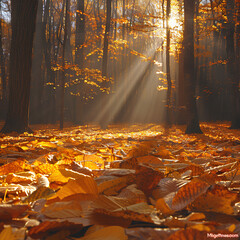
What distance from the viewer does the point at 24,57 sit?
666cm

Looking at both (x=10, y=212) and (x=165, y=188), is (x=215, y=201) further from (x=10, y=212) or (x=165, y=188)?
(x=10, y=212)

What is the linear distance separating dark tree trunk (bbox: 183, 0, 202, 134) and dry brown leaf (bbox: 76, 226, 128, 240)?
28.2ft

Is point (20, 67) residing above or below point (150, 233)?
above

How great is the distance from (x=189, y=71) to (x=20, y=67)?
5.32 metres

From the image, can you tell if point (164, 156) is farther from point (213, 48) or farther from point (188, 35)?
point (213, 48)

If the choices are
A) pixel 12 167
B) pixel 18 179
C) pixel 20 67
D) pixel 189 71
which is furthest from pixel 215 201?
pixel 189 71

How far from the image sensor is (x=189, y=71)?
9.30m

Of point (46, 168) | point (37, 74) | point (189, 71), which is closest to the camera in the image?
point (46, 168)

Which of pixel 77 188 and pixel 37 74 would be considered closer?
pixel 77 188

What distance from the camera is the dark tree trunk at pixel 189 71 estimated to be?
29.6 ft

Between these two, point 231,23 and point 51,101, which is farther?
point 51,101

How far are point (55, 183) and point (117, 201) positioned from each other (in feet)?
1.54

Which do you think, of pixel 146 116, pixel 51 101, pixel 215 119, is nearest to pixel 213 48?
pixel 215 119

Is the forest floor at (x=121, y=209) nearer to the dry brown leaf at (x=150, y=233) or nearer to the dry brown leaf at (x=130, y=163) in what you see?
the dry brown leaf at (x=150, y=233)
